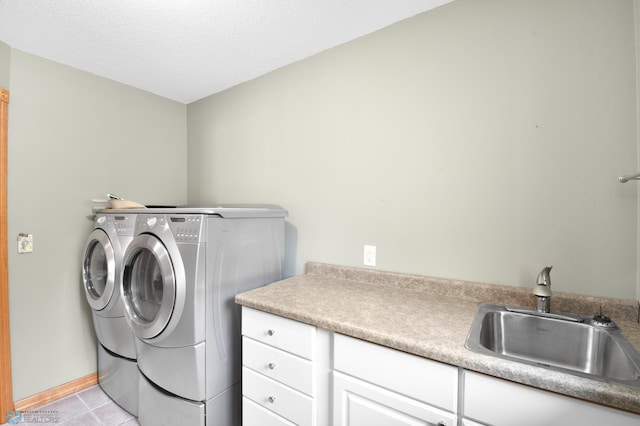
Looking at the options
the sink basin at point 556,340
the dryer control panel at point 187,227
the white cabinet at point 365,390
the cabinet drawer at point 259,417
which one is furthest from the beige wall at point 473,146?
the cabinet drawer at point 259,417

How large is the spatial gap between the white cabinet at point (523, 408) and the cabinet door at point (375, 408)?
95 millimetres

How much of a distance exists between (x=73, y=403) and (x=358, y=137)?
2.65 m

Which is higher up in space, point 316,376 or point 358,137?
point 358,137

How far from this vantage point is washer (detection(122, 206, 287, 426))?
1399 millimetres

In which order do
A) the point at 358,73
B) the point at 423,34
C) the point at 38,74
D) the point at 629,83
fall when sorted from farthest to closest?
1. the point at 38,74
2. the point at 358,73
3. the point at 423,34
4. the point at 629,83

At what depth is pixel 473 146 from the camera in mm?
1373

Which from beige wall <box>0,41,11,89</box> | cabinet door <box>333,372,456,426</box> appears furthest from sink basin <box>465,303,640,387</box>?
beige wall <box>0,41,11,89</box>

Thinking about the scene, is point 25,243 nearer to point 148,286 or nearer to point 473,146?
point 148,286

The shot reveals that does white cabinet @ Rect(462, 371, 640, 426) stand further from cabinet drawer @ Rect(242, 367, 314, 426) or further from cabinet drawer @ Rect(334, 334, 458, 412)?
cabinet drawer @ Rect(242, 367, 314, 426)

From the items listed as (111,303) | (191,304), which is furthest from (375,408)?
(111,303)

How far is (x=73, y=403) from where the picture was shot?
6.35 ft

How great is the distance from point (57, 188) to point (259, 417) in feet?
6.74

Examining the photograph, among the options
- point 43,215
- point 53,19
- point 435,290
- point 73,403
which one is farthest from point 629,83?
point 73,403

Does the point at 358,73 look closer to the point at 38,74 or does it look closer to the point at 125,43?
the point at 125,43
